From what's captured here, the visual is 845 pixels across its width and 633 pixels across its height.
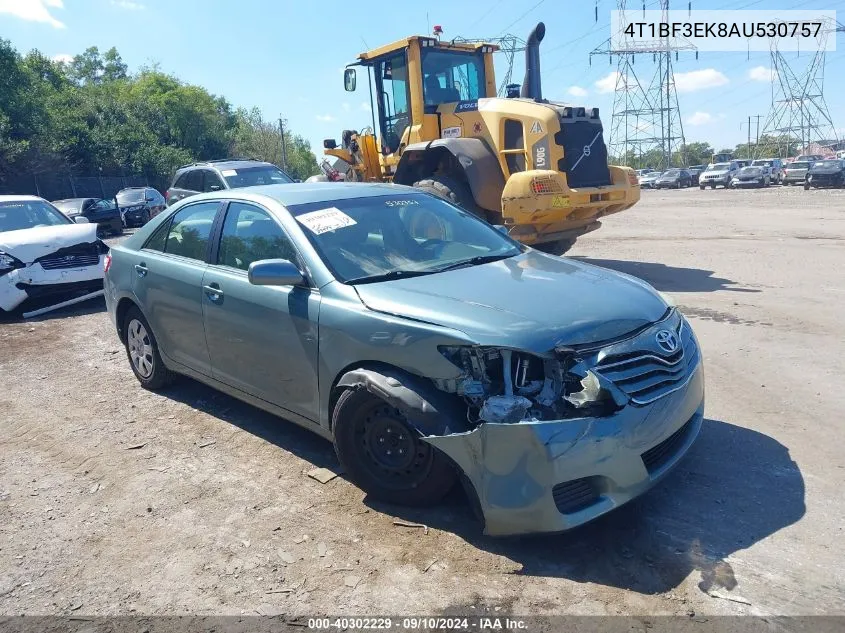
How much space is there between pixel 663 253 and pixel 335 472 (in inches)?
384

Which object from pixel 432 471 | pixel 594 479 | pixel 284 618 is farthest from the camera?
pixel 432 471

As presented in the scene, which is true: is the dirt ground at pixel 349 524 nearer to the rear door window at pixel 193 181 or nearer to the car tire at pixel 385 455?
the car tire at pixel 385 455

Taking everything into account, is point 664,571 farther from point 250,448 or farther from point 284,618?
point 250,448

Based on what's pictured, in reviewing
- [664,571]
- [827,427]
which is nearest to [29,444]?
[664,571]

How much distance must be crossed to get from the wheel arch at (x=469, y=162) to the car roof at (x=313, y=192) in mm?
4388

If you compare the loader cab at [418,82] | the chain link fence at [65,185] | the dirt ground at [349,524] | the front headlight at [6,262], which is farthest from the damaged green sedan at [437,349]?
the chain link fence at [65,185]

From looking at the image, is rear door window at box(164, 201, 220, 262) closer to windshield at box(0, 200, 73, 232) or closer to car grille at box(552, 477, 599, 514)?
car grille at box(552, 477, 599, 514)

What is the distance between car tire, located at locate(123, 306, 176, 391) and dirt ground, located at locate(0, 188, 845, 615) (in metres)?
0.16

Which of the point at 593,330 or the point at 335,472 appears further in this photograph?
the point at 335,472

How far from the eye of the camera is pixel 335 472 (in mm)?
4023

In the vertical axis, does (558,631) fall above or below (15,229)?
below

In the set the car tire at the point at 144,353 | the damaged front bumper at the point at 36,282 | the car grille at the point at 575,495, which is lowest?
the car grille at the point at 575,495

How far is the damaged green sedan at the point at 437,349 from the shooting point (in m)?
3.00

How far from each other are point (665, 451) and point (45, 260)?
8.23 meters
